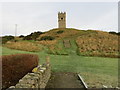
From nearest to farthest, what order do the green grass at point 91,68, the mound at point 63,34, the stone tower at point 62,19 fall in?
the green grass at point 91,68
the mound at point 63,34
the stone tower at point 62,19

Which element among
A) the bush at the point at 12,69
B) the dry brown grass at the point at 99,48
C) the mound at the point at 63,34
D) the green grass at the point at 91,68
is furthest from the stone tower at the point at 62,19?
the bush at the point at 12,69

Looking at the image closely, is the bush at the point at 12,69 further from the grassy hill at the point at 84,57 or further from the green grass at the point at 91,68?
the green grass at the point at 91,68

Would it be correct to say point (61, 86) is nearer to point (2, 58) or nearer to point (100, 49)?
point (2, 58)

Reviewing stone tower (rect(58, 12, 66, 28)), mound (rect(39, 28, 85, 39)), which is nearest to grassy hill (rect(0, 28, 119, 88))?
mound (rect(39, 28, 85, 39))

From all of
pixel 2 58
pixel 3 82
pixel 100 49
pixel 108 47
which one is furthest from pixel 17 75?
pixel 108 47

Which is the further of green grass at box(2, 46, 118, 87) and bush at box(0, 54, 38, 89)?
green grass at box(2, 46, 118, 87)

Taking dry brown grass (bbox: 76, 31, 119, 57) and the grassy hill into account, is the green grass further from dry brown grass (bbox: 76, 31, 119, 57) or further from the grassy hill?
dry brown grass (bbox: 76, 31, 119, 57)

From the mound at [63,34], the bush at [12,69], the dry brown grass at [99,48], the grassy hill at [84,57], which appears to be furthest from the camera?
the mound at [63,34]

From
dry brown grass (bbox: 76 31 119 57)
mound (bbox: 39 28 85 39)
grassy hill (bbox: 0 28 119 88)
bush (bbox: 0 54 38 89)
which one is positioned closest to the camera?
bush (bbox: 0 54 38 89)

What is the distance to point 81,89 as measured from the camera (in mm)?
6332

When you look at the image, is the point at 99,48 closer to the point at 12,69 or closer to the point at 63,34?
the point at 63,34

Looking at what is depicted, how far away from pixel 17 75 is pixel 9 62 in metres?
0.67

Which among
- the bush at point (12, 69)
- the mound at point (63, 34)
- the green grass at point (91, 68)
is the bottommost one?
the green grass at point (91, 68)

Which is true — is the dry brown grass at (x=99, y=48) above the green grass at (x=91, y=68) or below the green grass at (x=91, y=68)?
above
